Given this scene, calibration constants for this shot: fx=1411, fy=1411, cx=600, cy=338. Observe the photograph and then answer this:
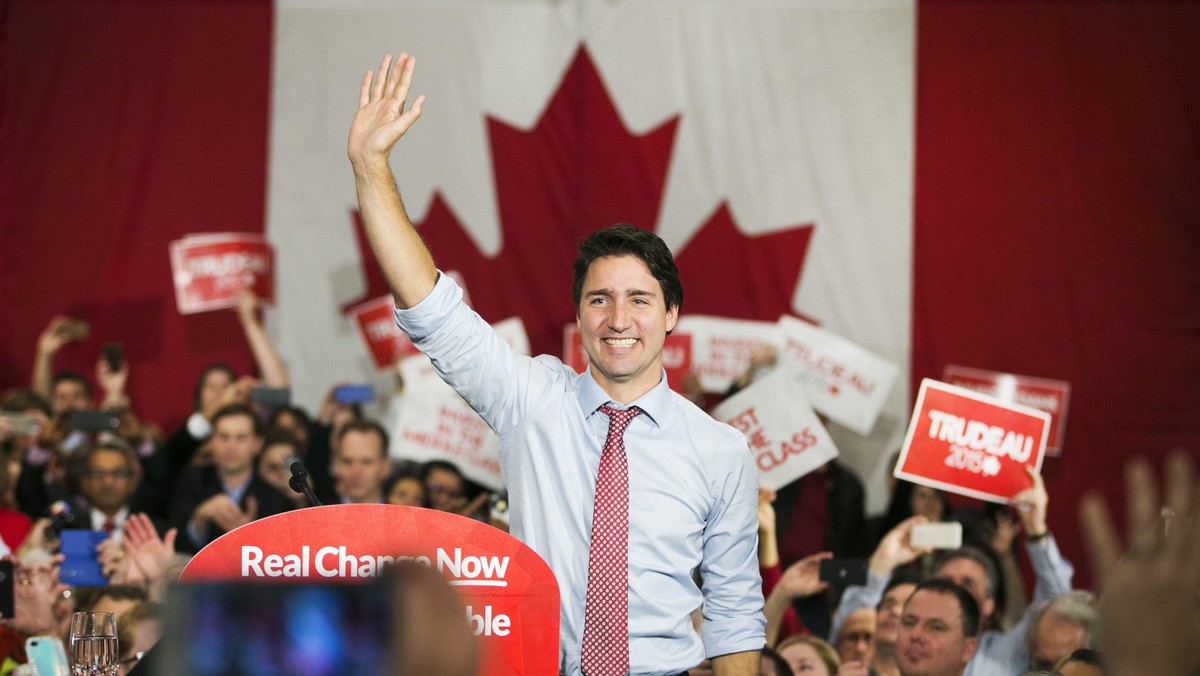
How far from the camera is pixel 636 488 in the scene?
237cm

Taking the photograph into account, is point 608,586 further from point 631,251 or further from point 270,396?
point 270,396

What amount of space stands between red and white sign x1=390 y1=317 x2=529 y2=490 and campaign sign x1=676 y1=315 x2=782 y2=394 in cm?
114

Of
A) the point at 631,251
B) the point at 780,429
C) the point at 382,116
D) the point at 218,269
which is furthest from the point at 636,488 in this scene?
the point at 218,269

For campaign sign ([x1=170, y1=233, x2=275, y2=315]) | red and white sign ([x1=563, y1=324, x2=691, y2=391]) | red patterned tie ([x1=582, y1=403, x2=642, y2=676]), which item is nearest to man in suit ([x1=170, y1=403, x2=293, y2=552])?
campaign sign ([x1=170, y1=233, x2=275, y2=315])

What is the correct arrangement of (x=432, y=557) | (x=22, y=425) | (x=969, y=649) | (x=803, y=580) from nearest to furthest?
(x=432, y=557) → (x=969, y=649) → (x=803, y=580) → (x=22, y=425)

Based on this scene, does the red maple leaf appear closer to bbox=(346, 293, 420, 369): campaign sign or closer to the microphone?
bbox=(346, 293, 420, 369): campaign sign

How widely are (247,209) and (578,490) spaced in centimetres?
502

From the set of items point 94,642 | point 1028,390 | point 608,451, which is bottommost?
point 94,642

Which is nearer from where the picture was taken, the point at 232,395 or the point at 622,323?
the point at 622,323

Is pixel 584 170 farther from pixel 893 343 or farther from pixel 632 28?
pixel 893 343

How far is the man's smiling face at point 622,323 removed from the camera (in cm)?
241

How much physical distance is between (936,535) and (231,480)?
2652 mm

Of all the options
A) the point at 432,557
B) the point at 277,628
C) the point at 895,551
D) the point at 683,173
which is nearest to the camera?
the point at 277,628

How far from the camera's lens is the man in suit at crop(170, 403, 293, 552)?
5109mm
